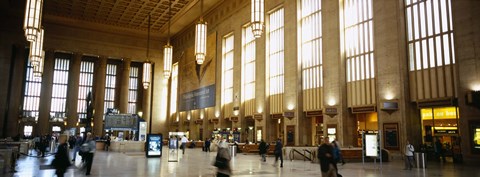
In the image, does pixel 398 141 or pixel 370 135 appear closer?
pixel 370 135

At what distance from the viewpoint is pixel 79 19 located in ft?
142

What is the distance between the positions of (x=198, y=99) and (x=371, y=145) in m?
28.2

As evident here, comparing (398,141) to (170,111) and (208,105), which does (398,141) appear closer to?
(208,105)

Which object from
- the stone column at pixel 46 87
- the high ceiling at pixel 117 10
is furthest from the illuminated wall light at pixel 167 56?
the stone column at pixel 46 87

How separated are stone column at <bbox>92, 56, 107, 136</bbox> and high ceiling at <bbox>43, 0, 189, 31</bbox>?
5.58 meters

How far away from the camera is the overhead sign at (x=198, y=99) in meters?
37.3

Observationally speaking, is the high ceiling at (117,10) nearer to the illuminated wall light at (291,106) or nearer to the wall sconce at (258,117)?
the wall sconce at (258,117)

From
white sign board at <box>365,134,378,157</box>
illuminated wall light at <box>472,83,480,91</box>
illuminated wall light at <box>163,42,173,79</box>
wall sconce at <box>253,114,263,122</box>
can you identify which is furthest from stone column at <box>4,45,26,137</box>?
illuminated wall light at <box>472,83,480,91</box>

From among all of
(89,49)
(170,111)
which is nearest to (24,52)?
(89,49)

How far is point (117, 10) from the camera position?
133 feet

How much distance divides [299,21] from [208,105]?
15446mm

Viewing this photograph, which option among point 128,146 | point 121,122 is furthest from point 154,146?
point 121,122

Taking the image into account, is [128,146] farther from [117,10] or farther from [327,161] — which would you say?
[327,161]

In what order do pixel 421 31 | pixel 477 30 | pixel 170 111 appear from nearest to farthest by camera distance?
pixel 477 30, pixel 421 31, pixel 170 111
